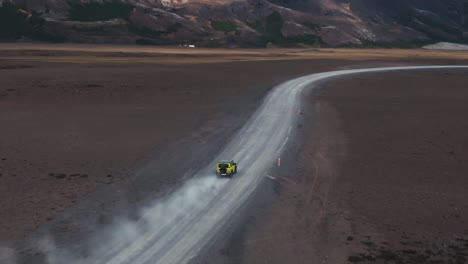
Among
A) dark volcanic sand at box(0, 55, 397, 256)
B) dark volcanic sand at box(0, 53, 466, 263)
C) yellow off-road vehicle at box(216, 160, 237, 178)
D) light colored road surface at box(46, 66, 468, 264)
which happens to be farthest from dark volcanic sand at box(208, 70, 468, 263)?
dark volcanic sand at box(0, 55, 397, 256)

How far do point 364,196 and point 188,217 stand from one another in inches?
457

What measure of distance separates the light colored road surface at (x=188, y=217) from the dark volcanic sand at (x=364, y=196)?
4.64 feet

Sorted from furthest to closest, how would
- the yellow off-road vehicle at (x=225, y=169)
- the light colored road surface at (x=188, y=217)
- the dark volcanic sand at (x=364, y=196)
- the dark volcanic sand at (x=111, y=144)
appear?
the yellow off-road vehicle at (x=225, y=169) → the dark volcanic sand at (x=111, y=144) → the dark volcanic sand at (x=364, y=196) → the light colored road surface at (x=188, y=217)

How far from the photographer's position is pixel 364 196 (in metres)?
31.8

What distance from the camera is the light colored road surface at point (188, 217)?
2327 centimetres

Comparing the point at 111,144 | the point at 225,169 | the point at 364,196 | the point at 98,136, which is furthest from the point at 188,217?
the point at 98,136

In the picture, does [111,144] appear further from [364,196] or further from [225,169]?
[364,196]

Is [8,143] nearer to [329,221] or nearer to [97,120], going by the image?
[97,120]

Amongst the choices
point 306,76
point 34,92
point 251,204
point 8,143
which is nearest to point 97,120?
point 8,143

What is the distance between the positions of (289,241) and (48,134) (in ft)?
97.9

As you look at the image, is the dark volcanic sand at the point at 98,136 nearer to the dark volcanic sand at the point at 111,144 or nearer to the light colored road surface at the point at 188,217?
the dark volcanic sand at the point at 111,144

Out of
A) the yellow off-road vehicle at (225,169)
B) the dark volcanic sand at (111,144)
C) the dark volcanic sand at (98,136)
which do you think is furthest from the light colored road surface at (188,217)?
the dark volcanic sand at (98,136)

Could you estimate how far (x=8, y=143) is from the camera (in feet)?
141

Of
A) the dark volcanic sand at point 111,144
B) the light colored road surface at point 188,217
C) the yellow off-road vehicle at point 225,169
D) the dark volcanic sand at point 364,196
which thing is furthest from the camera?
the yellow off-road vehicle at point 225,169
